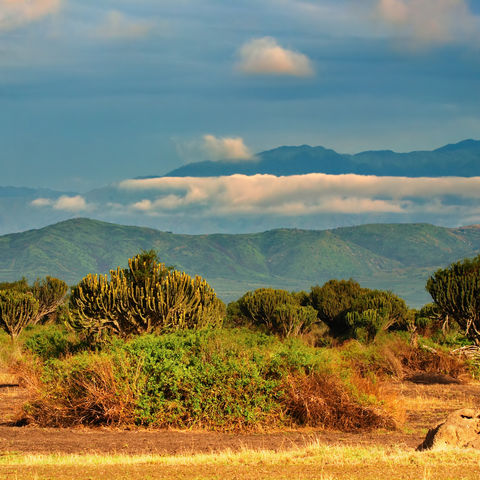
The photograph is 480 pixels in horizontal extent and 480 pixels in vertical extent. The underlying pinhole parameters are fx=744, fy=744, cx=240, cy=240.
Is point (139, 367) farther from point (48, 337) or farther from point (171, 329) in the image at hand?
point (48, 337)

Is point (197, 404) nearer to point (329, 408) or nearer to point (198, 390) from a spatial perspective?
point (198, 390)

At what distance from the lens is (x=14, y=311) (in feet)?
133

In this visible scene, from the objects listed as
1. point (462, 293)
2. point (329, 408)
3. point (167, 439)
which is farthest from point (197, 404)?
point (462, 293)

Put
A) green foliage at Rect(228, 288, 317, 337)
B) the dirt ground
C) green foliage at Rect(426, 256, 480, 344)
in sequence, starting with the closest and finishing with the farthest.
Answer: the dirt ground < green foliage at Rect(426, 256, 480, 344) < green foliage at Rect(228, 288, 317, 337)

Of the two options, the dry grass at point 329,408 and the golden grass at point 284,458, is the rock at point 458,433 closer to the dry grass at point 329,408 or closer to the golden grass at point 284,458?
the golden grass at point 284,458

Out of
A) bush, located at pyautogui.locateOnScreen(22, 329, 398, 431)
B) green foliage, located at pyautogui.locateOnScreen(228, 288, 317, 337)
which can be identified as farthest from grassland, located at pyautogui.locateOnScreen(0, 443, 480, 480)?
green foliage, located at pyautogui.locateOnScreen(228, 288, 317, 337)

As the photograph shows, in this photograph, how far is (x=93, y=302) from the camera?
2434 cm

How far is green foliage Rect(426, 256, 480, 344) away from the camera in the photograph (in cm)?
2653

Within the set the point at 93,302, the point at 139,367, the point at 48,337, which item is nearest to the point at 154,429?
the point at 139,367

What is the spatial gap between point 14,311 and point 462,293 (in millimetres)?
24699

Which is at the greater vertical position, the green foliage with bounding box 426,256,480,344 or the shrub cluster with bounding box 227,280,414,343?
the green foliage with bounding box 426,256,480,344

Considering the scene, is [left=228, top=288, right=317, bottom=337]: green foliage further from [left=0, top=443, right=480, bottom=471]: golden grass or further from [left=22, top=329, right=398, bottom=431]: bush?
[left=0, top=443, right=480, bottom=471]: golden grass

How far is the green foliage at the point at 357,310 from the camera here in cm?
4478

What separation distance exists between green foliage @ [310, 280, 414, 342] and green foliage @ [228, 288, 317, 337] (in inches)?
A: 108
